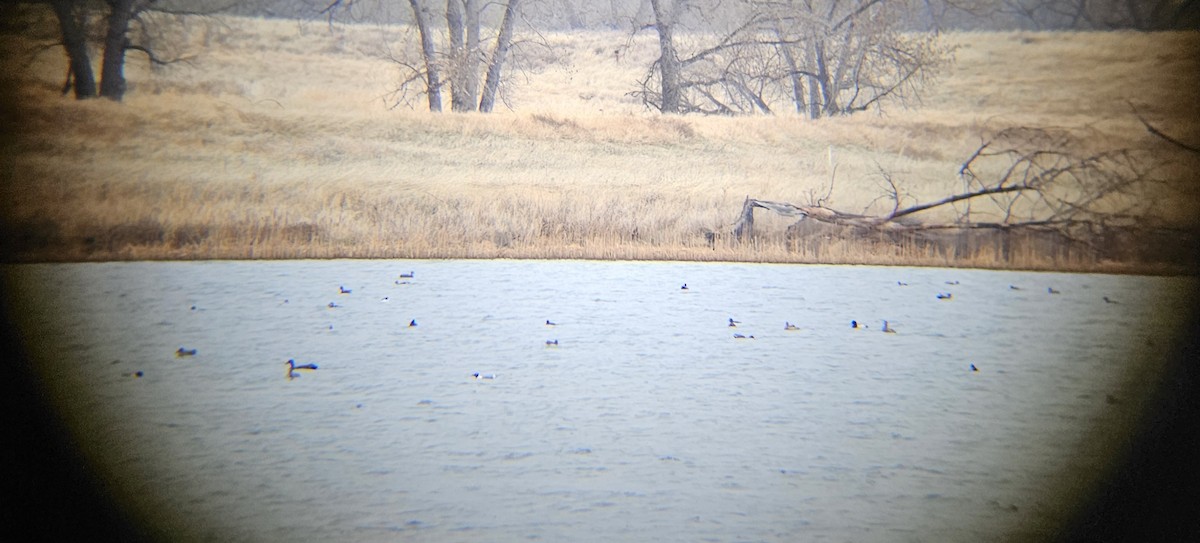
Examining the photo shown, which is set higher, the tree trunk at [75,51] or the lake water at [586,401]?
the tree trunk at [75,51]

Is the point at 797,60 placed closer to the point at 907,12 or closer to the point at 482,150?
the point at 907,12

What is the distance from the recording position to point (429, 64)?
37.2 feet

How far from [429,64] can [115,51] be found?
3199 mm

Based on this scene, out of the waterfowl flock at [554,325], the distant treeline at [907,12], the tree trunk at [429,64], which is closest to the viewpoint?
the waterfowl flock at [554,325]

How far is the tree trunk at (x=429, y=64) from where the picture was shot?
11.3 metres

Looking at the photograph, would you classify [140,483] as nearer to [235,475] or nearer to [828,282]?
[235,475]

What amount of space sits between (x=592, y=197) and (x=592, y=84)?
16.4 ft

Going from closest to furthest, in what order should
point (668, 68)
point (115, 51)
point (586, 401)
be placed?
point (586, 401) → point (115, 51) → point (668, 68)

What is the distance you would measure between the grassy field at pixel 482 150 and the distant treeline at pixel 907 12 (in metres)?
0.23

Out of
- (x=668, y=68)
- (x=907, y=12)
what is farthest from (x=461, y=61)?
(x=907, y=12)

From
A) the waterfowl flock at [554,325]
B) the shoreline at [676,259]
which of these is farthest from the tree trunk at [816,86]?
the waterfowl flock at [554,325]

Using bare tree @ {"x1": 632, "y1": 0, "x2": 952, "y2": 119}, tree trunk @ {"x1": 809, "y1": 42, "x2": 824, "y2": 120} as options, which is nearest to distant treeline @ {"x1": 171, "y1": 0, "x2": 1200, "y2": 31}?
bare tree @ {"x1": 632, "y1": 0, "x2": 952, "y2": 119}

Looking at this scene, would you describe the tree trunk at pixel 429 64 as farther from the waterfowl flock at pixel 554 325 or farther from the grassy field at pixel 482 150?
the waterfowl flock at pixel 554 325

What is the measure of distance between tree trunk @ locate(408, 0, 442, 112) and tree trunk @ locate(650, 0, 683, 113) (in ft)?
7.99
